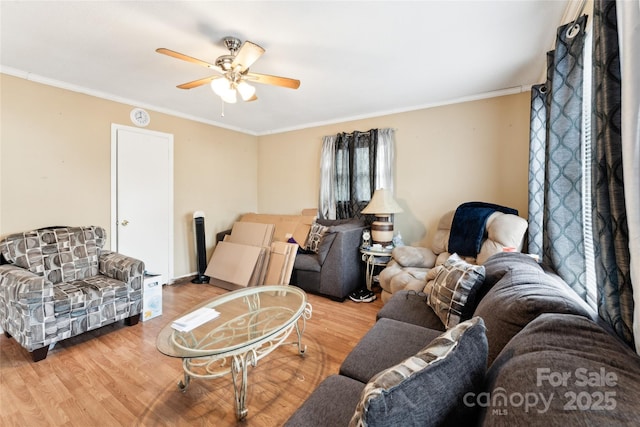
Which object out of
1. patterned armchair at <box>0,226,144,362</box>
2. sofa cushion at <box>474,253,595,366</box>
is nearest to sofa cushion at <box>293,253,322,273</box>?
patterned armchair at <box>0,226,144,362</box>

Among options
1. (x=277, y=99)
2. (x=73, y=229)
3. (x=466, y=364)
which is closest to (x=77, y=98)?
(x=73, y=229)

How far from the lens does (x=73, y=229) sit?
2.86 meters

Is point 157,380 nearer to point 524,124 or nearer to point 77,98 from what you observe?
point 77,98

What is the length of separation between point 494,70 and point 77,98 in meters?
4.35

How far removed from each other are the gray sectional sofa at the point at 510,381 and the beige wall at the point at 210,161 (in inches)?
98.7

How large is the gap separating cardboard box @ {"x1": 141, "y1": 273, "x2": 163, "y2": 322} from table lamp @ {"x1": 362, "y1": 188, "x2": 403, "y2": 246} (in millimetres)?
2485

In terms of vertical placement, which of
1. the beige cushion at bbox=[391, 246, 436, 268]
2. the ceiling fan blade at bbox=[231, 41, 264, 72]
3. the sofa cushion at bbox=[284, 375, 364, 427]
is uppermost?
the ceiling fan blade at bbox=[231, 41, 264, 72]

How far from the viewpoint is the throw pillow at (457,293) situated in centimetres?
158

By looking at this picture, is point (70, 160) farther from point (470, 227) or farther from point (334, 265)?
point (470, 227)

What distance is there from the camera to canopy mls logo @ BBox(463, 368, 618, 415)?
0.54 metres

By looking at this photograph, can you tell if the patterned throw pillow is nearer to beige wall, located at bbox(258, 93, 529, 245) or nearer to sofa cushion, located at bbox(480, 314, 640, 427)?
beige wall, located at bbox(258, 93, 529, 245)

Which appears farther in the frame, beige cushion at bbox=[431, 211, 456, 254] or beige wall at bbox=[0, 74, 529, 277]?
beige cushion at bbox=[431, 211, 456, 254]

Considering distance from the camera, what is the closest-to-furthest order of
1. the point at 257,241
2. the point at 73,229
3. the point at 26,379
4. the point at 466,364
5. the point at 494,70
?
the point at 466,364 → the point at 26,379 → the point at 494,70 → the point at 73,229 → the point at 257,241

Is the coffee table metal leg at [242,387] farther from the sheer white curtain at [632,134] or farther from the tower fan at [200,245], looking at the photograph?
the tower fan at [200,245]
